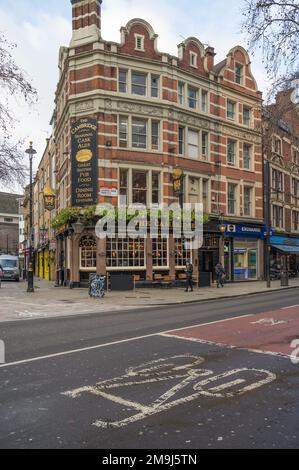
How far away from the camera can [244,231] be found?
34156 millimetres

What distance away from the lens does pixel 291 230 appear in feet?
143

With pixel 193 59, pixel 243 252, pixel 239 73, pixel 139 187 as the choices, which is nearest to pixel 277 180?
pixel 243 252

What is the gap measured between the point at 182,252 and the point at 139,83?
37.6 feet

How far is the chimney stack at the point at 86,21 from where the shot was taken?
2734 centimetres

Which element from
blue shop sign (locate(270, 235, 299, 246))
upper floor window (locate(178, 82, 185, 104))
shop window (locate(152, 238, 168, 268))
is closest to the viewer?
shop window (locate(152, 238, 168, 268))

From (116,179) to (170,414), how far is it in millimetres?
22886

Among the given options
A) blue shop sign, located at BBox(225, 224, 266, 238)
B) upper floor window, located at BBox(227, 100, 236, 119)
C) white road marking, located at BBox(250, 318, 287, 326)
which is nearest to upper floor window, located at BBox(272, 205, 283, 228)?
blue shop sign, located at BBox(225, 224, 266, 238)

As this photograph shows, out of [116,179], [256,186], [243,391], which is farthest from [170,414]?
[256,186]

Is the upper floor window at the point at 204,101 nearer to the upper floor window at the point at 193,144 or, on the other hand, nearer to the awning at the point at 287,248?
the upper floor window at the point at 193,144

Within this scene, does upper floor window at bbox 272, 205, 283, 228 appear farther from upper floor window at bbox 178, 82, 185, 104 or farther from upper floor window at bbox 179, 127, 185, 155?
upper floor window at bbox 178, 82, 185, 104

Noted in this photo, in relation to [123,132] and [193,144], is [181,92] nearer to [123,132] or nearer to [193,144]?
[193,144]

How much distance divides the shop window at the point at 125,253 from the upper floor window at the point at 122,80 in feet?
31.4

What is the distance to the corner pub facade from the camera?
27.1 m

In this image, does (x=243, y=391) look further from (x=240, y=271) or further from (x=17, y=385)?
(x=240, y=271)
